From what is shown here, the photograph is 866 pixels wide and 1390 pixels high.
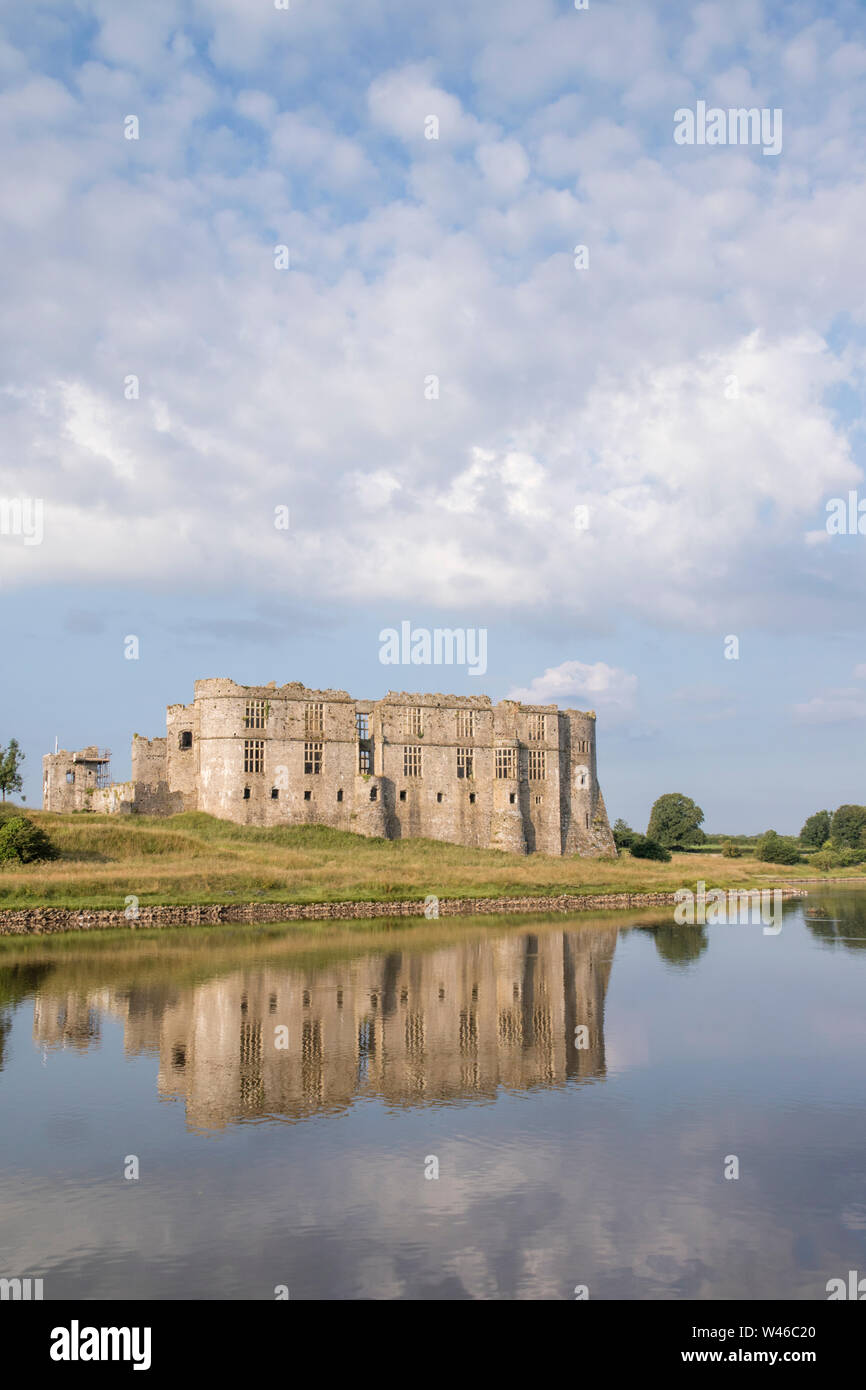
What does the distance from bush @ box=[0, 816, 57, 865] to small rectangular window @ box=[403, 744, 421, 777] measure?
Answer: 27475mm

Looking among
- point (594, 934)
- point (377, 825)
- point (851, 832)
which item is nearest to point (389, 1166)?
point (594, 934)

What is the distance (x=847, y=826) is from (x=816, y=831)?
688 cm

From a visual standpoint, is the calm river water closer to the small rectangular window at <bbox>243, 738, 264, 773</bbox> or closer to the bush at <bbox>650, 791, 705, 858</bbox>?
the small rectangular window at <bbox>243, 738, 264, 773</bbox>

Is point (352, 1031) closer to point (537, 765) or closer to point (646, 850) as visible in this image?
point (537, 765)

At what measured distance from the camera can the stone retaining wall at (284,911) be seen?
41000 mm

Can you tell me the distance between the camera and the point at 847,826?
145250 millimetres

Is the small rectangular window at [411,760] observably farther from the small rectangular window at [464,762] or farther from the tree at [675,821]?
the tree at [675,821]

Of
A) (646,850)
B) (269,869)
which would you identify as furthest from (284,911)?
(646,850)

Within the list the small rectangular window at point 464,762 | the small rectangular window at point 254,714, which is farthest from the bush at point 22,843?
the small rectangular window at point 464,762

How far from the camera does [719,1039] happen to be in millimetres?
23266

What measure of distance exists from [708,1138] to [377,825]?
2104 inches

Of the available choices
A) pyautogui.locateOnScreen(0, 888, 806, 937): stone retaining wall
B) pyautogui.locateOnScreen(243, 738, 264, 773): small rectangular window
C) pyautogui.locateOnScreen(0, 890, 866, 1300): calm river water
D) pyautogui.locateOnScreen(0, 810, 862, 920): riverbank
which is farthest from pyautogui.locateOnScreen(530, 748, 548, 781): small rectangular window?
pyautogui.locateOnScreen(0, 890, 866, 1300): calm river water
